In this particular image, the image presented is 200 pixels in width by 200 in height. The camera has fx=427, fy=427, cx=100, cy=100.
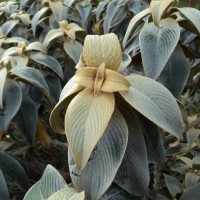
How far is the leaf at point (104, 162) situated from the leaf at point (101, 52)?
80 millimetres

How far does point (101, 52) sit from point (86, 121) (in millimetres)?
122

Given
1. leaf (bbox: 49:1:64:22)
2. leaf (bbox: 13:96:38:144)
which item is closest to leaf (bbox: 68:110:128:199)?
leaf (bbox: 13:96:38:144)

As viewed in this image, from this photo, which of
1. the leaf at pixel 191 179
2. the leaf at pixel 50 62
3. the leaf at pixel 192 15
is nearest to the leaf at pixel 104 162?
the leaf at pixel 192 15

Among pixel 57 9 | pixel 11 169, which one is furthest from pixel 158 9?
pixel 57 9

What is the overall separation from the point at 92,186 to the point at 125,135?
0.29 ft

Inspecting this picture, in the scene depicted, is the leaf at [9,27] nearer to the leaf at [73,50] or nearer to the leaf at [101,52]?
the leaf at [73,50]

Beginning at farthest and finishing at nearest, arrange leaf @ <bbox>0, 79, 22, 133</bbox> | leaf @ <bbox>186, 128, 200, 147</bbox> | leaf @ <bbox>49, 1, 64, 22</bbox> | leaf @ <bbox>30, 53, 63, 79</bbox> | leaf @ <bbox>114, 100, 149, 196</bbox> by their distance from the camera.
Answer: leaf @ <bbox>49, 1, 64, 22</bbox> < leaf @ <bbox>186, 128, 200, 147</bbox> < leaf @ <bbox>30, 53, 63, 79</bbox> < leaf @ <bbox>0, 79, 22, 133</bbox> < leaf @ <bbox>114, 100, 149, 196</bbox>

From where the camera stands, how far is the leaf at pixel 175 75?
0.84 meters

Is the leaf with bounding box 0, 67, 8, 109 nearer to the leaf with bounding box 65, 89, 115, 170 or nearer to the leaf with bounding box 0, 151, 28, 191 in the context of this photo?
the leaf with bounding box 0, 151, 28, 191

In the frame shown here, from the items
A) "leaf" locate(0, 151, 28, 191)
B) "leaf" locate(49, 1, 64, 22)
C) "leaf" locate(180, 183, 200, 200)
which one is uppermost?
"leaf" locate(49, 1, 64, 22)

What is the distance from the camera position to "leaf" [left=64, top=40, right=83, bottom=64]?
47.5 inches

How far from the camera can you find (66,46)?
124 cm

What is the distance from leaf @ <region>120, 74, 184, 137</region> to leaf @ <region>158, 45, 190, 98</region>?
0.62ft

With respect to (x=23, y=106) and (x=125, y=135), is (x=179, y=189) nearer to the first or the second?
(x=23, y=106)
